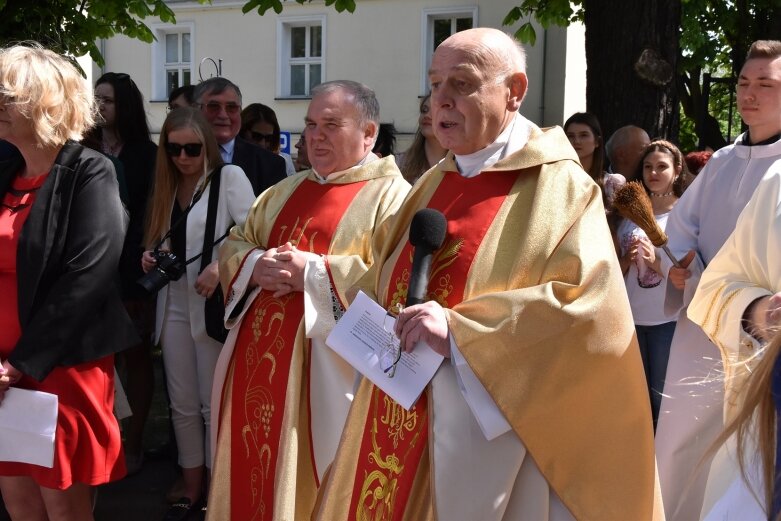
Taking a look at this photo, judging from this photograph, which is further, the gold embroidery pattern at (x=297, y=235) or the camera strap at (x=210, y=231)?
the camera strap at (x=210, y=231)

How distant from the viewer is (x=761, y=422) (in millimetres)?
1790

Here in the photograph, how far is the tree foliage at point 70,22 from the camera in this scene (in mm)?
6992

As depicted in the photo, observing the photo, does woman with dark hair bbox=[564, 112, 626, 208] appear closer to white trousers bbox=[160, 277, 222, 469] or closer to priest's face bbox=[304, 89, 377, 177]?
priest's face bbox=[304, 89, 377, 177]

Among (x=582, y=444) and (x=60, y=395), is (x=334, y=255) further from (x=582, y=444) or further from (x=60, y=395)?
(x=582, y=444)

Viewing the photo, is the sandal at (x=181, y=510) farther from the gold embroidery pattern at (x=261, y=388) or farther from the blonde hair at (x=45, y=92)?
the blonde hair at (x=45, y=92)

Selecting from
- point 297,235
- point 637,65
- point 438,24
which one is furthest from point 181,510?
point 438,24

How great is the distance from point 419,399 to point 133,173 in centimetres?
303

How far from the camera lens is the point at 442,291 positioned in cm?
304

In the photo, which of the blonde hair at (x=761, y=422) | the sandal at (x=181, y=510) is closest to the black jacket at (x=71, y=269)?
the sandal at (x=181, y=510)

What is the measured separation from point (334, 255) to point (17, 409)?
1.32m

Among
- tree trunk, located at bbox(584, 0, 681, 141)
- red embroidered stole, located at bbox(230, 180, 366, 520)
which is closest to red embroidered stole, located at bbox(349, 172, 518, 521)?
red embroidered stole, located at bbox(230, 180, 366, 520)

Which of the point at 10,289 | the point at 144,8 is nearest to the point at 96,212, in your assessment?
the point at 10,289

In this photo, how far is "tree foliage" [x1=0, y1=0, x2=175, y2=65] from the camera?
6.99 metres

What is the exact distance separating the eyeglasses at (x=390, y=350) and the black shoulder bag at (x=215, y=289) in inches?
60.5
